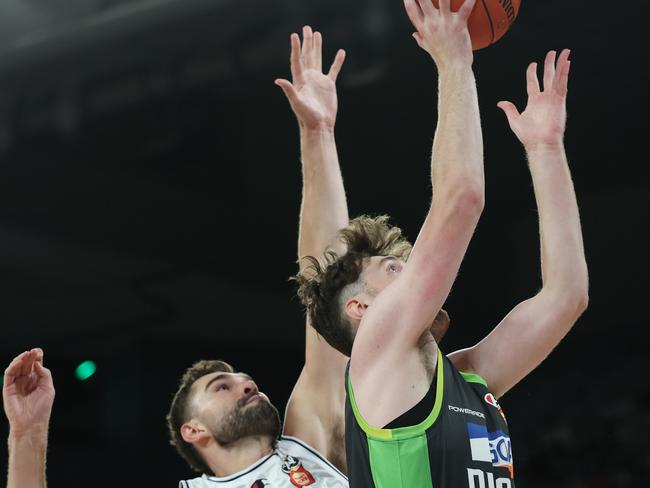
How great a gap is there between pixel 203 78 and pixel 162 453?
341 centimetres

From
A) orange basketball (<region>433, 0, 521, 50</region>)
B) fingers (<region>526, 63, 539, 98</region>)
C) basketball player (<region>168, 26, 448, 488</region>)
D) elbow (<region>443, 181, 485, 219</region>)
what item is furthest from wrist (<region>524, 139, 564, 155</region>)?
basketball player (<region>168, 26, 448, 488</region>)

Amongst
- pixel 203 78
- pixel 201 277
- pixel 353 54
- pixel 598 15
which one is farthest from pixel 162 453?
pixel 598 15

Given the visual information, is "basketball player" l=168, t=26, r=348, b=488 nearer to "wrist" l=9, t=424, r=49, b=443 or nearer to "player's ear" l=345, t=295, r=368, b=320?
"wrist" l=9, t=424, r=49, b=443

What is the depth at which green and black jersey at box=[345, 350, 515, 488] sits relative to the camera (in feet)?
6.54

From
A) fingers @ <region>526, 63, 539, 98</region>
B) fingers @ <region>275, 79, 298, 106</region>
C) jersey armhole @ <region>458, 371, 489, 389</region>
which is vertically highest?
fingers @ <region>275, 79, 298, 106</region>

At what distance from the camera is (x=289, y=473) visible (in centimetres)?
316

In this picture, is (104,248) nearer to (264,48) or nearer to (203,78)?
(203,78)

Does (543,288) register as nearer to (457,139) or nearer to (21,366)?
(457,139)

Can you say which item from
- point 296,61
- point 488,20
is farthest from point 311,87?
point 488,20

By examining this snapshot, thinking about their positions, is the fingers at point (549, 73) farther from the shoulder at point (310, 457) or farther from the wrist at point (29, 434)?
the wrist at point (29, 434)

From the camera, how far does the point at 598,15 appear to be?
6582mm

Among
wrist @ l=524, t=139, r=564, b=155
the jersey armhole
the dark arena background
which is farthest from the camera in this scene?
the dark arena background

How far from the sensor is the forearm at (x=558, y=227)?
2.38 metres

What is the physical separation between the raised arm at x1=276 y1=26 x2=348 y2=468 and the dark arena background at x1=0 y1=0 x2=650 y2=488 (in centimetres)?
365
